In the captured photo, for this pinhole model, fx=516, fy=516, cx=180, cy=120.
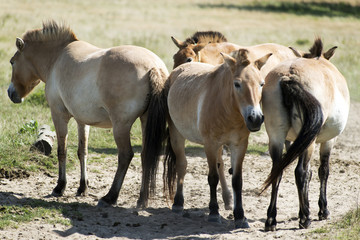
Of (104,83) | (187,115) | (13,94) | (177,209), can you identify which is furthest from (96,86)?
(13,94)

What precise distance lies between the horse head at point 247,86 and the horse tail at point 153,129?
3.88 ft

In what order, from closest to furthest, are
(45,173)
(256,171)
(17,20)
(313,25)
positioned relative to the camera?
(45,173), (256,171), (17,20), (313,25)

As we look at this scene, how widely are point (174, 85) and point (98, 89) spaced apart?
0.92 metres

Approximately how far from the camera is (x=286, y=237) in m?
5.08

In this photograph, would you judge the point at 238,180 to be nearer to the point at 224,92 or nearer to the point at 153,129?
the point at 224,92

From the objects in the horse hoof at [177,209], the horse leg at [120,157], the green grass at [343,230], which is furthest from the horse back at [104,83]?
the green grass at [343,230]

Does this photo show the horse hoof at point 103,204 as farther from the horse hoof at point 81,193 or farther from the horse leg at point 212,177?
the horse leg at point 212,177

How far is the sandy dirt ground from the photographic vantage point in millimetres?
5258

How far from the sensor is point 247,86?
196 inches

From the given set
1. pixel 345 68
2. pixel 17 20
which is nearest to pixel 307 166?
pixel 345 68

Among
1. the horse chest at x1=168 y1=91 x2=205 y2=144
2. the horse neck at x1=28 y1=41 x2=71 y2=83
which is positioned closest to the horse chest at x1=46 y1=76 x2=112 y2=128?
the horse neck at x1=28 y1=41 x2=71 y2=83

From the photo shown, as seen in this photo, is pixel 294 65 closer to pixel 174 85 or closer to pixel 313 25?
pixel 174 85

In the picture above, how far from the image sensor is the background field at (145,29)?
833cm

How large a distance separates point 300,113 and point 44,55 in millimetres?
3905
